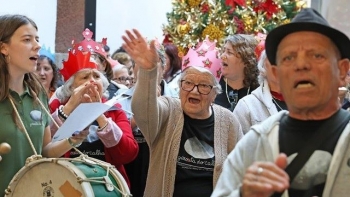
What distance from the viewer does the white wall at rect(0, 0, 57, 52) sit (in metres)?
8.00

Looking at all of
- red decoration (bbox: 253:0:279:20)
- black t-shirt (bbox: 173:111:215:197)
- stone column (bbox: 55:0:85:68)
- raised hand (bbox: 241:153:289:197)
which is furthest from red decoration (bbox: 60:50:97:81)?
stone column (bbox: 55:0:85:68)

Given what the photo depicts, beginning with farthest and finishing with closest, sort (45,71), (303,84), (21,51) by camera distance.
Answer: (45,71) < (21,51) < (303,84)

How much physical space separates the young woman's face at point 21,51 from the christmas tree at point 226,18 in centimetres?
364

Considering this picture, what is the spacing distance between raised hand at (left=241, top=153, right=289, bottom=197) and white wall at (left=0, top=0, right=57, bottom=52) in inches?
250

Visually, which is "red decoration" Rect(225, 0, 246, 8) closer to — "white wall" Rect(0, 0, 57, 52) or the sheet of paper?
"white wall" Rect(0, 0, 57, 52)

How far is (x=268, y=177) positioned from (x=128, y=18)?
304 inches

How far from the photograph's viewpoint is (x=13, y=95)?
12.1 feet

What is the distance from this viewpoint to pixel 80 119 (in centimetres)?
351

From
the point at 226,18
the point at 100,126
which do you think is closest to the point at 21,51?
the point at 100,126

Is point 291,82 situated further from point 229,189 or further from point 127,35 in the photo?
point 127,35

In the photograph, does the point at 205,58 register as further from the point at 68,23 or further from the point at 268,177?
the point at 68,23

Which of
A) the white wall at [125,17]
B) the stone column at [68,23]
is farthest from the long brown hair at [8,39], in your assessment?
the white wall at [125,17]

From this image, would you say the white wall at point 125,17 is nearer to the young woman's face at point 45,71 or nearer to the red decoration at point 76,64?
the young woman's face at point 45,71

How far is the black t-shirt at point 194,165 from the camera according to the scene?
376 cm
